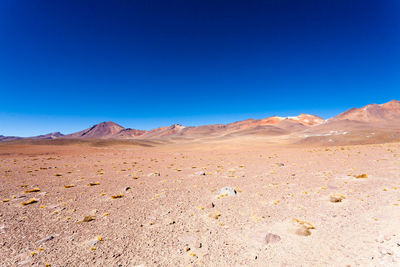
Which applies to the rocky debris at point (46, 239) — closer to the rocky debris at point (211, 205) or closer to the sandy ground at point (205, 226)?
the sandy ground at point (205, 226)

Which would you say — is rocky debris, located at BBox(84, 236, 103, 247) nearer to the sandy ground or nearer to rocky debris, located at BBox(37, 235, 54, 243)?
the sandy ground

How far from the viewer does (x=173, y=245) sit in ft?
18.8

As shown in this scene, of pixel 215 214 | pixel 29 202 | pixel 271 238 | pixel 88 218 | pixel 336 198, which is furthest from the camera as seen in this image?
pixel 29 202

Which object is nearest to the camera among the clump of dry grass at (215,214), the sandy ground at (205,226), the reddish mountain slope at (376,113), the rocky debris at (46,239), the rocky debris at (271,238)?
the sandy ground at (205,226)

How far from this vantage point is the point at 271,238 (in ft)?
19.1

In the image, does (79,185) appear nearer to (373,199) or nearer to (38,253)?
(38,253)

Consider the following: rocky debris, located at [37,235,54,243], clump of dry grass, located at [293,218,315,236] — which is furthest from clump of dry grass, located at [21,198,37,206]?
clump of dry grass, located at [293,218,315,236]

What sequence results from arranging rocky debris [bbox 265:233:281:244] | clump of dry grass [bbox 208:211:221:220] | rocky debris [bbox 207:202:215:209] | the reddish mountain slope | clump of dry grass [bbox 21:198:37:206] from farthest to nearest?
the reddish mountain slope
clump of dry grass [bbox 21:198:37:206]
rocky debris [bbox 207:202:215:209]
clump of dry grass [bbox 208:211:221:220]
rocky debris [bbox 265:233:281:244]

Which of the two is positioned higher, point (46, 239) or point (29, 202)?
point (29, 202)

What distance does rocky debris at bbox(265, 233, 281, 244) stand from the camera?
18.7 ft

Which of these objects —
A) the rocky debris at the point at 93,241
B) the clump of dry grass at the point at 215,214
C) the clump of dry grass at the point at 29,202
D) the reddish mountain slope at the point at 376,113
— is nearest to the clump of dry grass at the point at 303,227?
the clump of dry grass at the point at 215,214

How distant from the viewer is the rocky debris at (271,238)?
5.70 metres

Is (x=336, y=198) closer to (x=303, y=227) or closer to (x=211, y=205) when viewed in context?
(x=303, y=227)

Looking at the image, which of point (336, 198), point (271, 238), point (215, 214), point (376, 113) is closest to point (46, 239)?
point (215, 214)
